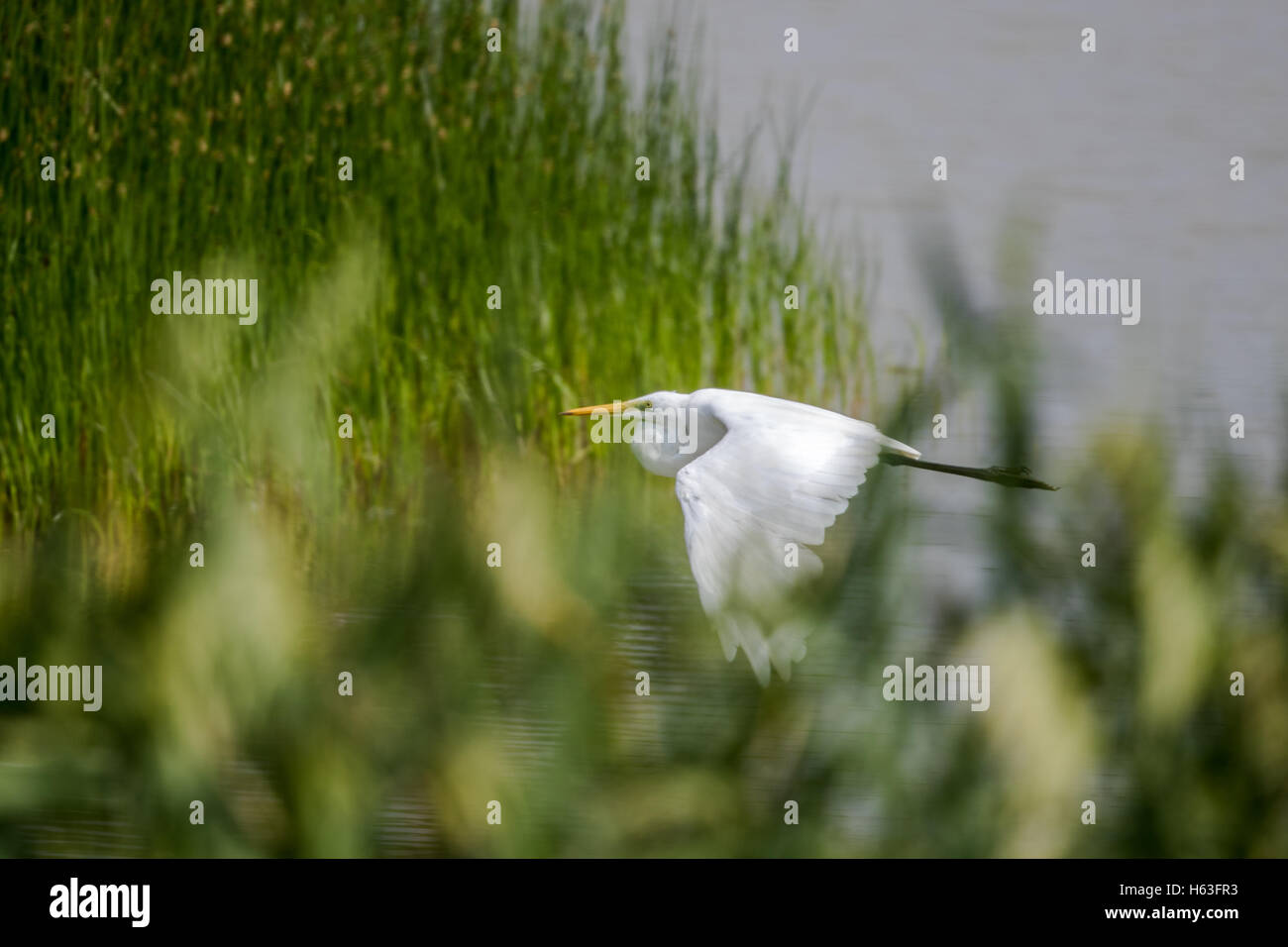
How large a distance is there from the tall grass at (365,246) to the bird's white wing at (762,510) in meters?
0.62

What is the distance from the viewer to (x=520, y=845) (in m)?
2.05

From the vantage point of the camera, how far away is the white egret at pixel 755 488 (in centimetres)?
181

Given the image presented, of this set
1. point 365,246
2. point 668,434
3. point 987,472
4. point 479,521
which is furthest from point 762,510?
point 365,246

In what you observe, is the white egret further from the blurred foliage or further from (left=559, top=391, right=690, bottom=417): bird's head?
the blurred foliage

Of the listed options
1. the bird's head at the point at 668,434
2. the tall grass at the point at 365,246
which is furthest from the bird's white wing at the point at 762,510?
the tall grass at the point at 365,246

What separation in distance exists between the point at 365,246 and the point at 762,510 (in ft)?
3.90

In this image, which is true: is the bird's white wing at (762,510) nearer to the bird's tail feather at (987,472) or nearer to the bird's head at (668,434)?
the bird's head at (668,434)

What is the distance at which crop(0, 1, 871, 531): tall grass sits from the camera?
2.62 m

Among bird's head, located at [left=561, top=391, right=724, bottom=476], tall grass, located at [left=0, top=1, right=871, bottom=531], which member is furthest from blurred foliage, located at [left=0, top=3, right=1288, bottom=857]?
bird's head, located at [left=561, top=391, right=724, bottom=476]

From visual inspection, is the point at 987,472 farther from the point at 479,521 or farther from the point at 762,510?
the point at 479,521

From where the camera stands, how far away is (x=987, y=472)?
2.34 metres

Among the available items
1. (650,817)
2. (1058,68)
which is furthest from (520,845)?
(1058,68)

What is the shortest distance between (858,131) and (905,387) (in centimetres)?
68
